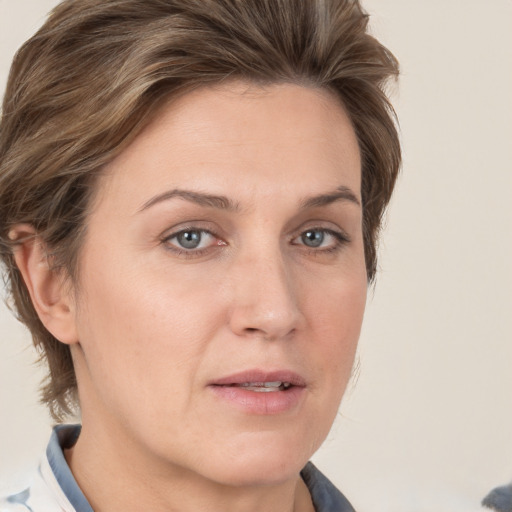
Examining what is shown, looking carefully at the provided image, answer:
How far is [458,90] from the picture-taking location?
4.04 meters

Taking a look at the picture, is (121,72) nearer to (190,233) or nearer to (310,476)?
(190,233)

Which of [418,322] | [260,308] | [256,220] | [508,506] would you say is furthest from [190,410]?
[418,322]

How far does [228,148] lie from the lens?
2354mm

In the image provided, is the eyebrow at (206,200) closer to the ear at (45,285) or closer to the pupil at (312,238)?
the pupil at (312,238)

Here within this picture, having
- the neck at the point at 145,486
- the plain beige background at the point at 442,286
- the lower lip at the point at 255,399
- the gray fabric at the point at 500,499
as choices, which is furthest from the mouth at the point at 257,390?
the plain beige background at the point at 442,286

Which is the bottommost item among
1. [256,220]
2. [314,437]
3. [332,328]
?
[314,437]

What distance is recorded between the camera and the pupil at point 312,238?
8.18 ft

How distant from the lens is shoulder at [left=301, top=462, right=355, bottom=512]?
112 inches

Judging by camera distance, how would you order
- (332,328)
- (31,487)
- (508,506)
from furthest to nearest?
(508,506)
(31,487)
(332,328)

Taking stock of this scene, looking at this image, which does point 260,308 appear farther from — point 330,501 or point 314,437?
point 330,501

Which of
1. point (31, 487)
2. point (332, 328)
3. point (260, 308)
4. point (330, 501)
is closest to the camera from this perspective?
point (260, 308)

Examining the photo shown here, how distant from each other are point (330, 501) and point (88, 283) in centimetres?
84

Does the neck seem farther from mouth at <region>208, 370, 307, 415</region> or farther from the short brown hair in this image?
the short brown hair

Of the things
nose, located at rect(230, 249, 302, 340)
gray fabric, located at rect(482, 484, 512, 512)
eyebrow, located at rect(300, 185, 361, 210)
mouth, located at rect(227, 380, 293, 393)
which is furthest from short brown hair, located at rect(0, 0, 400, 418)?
gray fabric, located at rect(482, 484, 512, 512)
